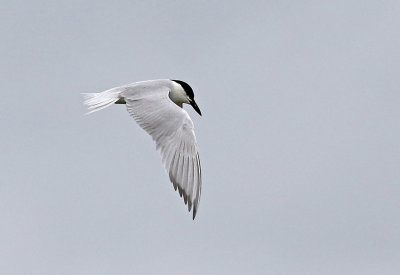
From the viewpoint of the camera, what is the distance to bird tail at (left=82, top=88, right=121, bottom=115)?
1489cm

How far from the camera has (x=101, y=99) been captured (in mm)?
15242

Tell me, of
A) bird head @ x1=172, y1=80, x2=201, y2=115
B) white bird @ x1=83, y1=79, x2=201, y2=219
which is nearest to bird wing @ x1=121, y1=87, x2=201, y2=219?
white bird @ x1=83, y1=79, x2=201, y2=219

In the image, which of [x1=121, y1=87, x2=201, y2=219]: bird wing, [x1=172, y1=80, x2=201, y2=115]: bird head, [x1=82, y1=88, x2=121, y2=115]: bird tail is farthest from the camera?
[x1=172, y1=80, x2=201, y2=115]: bird head

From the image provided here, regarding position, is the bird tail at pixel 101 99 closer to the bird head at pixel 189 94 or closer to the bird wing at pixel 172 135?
the bird wing at pixel 172 135

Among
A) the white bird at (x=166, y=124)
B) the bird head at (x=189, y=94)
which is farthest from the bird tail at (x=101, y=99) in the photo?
the bird head at (x=189, y=94)

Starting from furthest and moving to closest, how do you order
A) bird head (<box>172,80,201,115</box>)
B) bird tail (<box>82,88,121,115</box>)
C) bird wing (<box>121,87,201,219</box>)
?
1. bird head (<box>172,80,201,115</box>)
2. bird tail (<box>82,88,121,115</box>)
3. bird wing (<box>121,87,201,219</box>)

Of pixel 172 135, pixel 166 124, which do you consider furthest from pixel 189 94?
pixel 172 135

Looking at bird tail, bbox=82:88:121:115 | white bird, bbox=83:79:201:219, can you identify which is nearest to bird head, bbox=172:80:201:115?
white bird, bbox=83:79:201:219

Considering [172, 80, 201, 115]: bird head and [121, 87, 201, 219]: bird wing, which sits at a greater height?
[172, 80, 201, 115]: bird head

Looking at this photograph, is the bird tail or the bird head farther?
the bird head

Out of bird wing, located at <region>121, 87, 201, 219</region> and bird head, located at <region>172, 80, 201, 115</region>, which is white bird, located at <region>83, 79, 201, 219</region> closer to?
bird wing, located at <region>121, 87, 201, 219</region>

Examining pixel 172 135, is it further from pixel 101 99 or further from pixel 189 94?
pixel 189 94

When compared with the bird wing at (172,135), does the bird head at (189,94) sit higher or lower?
higher

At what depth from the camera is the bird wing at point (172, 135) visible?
516 inches
